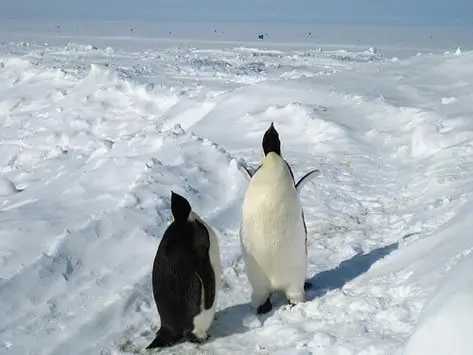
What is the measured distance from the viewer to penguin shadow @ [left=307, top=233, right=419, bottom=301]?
3.92 metres

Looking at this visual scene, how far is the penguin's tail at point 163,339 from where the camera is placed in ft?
10.8

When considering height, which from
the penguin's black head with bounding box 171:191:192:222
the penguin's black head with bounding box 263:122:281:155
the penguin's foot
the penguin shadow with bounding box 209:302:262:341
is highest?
the penguin's black head with bounding box 263:122:281:155

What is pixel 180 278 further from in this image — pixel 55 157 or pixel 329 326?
pixel 55 157

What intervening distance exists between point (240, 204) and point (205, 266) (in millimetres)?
2289

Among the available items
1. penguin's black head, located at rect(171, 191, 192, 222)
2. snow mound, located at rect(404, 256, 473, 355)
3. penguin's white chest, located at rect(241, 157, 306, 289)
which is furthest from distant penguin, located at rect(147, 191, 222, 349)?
snow mound, located at rect(404, 256, 473, 355)

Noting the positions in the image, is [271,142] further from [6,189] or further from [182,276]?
[6,189]

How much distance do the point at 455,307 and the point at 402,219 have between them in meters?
2.91

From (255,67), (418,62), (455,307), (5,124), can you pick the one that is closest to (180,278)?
(455,307)

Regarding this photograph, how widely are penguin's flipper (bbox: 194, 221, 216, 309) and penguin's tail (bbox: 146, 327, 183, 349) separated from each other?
23cm

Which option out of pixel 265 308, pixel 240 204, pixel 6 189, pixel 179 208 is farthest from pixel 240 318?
pixel 6 189

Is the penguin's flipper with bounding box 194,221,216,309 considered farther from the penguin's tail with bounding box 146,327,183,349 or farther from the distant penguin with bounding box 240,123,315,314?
the distant penguin with bounding box 240,123,315,314

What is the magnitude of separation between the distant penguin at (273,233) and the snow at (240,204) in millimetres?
140

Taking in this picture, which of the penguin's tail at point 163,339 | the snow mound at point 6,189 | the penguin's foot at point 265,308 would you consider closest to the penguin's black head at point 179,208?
the penguin's tail at point 163,339

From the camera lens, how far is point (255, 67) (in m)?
18.0
